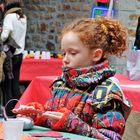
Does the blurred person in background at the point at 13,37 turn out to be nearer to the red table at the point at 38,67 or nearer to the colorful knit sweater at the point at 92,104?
the red table at the point at 38,67

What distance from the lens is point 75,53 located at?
2.38 m

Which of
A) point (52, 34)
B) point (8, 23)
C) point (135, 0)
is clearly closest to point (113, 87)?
point (8, 23)

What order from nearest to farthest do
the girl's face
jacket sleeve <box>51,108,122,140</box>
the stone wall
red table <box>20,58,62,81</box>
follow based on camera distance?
jacket sleeve <box>51,108,122,140</box> < the girl's face < red table <box>20,58,62,81</box> < the stone wall

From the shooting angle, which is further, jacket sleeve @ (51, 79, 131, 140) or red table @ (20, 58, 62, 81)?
red table @ (20, 58, 62, 81)

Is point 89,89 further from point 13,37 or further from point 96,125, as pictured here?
point 13,37

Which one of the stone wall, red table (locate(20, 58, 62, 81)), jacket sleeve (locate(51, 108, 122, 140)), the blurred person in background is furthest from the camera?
the stone wall

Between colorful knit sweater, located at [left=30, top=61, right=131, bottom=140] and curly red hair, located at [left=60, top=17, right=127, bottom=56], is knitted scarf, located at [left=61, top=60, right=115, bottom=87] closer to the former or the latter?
colorful knit sweater, located at [left=30, top=61, right=131, bottom=140]

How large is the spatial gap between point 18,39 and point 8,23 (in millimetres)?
318

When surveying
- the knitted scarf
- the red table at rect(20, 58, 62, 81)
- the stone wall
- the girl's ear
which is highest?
the girl's ear

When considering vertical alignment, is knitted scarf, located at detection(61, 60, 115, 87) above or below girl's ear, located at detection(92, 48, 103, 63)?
below

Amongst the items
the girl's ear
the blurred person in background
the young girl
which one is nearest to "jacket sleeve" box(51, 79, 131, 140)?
the young girl

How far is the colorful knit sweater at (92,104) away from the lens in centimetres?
224

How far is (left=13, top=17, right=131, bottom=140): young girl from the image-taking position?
224 cm

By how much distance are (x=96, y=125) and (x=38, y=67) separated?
16.8 feet
